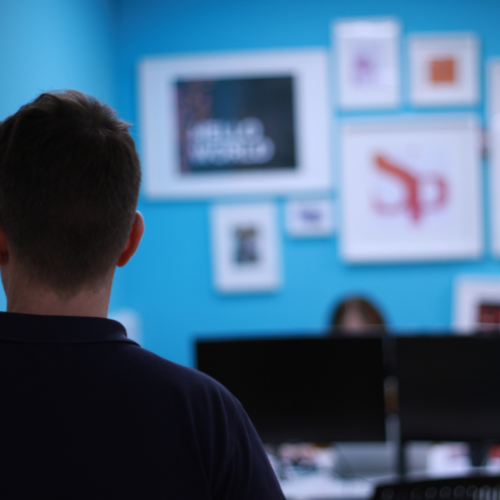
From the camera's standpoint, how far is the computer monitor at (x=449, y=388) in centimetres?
155

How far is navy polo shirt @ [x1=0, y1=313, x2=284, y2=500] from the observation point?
52 centimetres

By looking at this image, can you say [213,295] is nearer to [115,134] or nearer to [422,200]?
[422,200]

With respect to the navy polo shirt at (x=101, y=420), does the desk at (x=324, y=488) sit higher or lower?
lower

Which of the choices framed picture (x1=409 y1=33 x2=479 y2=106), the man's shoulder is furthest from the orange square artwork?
the man's shoulder

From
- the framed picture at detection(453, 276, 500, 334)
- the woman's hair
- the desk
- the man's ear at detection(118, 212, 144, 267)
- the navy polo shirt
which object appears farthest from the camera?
the framed picture at detection(453, 276, 500, 334)

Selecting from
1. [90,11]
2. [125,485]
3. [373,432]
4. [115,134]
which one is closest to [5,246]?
[115,134]

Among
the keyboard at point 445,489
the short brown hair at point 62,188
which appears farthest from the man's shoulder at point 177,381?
the keyboard at point 445,489

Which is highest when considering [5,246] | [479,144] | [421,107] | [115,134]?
[421,107]

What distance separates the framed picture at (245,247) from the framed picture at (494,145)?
1.08 m

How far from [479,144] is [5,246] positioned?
2496mm

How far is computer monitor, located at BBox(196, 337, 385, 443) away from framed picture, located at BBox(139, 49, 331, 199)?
45.7 inches

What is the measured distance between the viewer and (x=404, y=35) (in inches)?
102

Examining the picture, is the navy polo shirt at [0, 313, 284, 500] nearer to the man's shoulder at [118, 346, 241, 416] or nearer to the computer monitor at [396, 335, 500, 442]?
the man's shoulder at [118, 346, 241, 416]

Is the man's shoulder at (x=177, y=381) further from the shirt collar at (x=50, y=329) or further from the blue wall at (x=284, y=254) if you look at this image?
the blue wall at (x=284, y=254)
